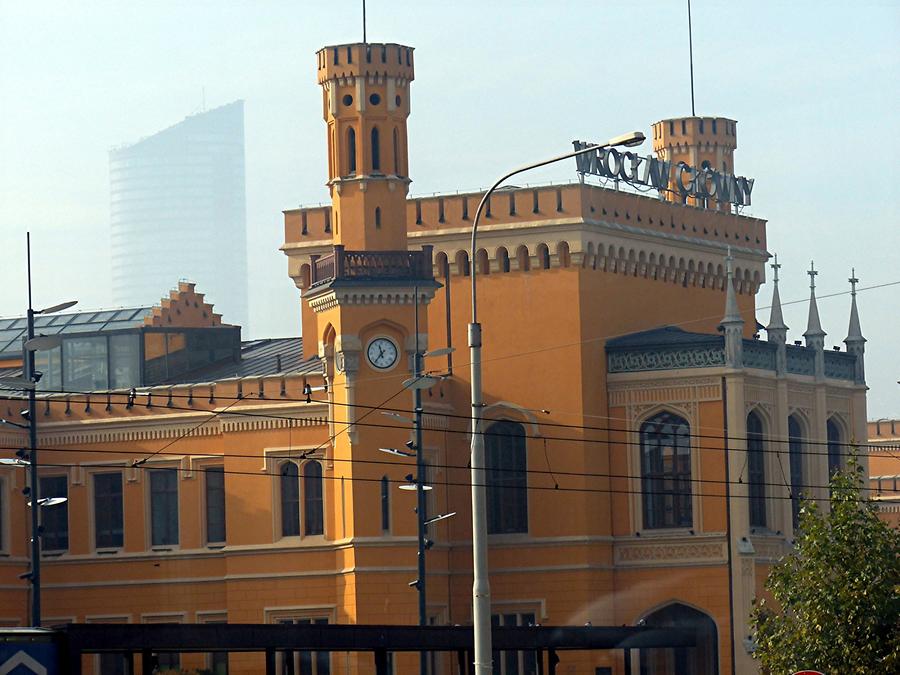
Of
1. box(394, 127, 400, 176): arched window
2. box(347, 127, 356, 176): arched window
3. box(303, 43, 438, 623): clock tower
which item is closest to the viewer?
box(303, 43, 438, 623): clock tower

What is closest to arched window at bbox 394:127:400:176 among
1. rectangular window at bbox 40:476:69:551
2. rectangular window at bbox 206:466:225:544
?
rectangular window at bbox 206:466:225:544

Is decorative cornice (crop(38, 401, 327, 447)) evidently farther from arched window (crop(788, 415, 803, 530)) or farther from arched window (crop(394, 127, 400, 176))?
arched window (crop(788, 415, 803, 530))

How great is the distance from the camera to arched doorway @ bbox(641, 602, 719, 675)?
231 ft

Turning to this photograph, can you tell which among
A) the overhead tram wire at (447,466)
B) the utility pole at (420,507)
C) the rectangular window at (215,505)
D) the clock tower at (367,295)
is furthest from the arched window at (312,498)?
the utility pole at (420,507)

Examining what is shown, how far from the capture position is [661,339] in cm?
7381

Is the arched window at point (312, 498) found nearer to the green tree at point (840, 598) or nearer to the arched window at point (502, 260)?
the arched window at point (502, 260)

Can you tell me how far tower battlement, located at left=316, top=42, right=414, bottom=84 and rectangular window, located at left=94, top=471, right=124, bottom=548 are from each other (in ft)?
47.9

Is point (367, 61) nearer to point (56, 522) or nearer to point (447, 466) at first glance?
point (447, 466)

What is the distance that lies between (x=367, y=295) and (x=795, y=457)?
15.1m

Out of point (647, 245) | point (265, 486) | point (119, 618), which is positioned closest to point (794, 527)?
point (647, 245)

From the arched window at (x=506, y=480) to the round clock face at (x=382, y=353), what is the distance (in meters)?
4.88

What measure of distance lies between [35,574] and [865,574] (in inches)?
924

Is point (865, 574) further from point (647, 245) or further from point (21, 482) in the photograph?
point (21, 482)

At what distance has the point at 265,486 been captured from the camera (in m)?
71.1
